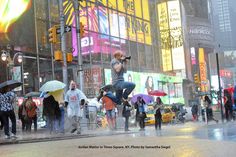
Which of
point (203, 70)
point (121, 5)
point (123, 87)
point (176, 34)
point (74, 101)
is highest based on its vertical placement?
point (121, 5)

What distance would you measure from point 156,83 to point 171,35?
13755 millimetres

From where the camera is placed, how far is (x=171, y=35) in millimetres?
62094

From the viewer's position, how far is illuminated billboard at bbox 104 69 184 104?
44.3 m

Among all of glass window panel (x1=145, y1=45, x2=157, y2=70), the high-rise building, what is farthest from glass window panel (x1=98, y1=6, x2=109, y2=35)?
the high-rise building

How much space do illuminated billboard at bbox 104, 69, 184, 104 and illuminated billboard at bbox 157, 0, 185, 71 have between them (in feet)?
13.2

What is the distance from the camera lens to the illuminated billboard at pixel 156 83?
1746 inches

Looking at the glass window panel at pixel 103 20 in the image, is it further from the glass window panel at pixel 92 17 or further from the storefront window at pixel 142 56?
the storefront window at pixel 142 56

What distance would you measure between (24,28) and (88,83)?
7.57 meters

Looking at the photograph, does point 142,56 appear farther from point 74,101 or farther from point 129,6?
point 74,101

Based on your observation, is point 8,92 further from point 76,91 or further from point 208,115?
point 208,115

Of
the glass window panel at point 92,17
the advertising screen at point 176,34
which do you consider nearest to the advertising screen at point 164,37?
the advertising screen at point 176,34

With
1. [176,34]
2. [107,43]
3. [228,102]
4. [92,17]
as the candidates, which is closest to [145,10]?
[107,43]

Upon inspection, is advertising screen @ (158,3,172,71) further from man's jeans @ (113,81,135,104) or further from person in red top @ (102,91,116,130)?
man's jeans @ (113,81,135,104)

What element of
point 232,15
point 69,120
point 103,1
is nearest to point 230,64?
point 232,15
